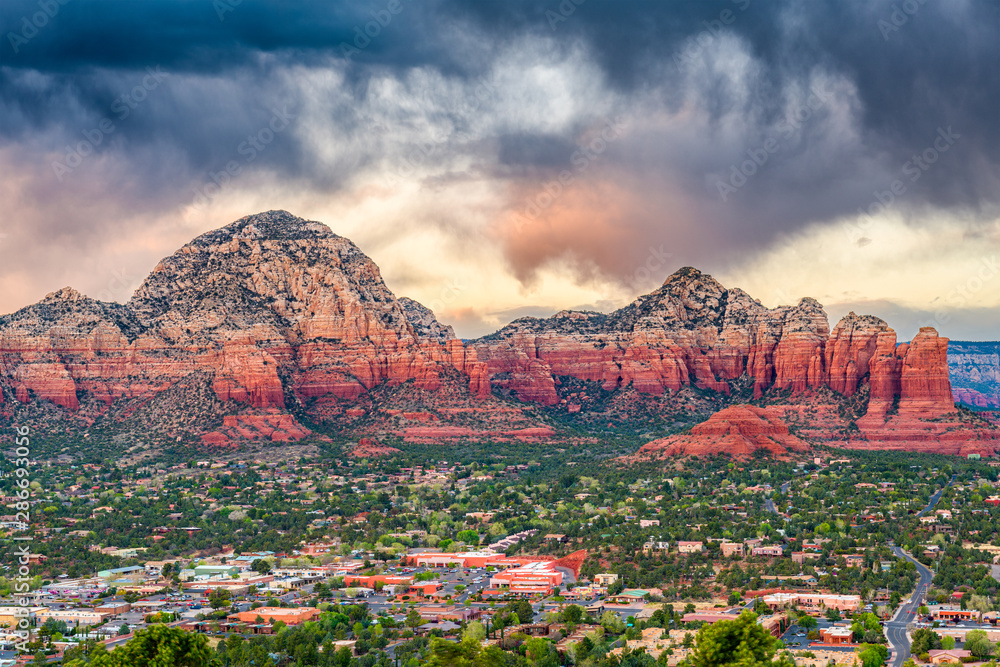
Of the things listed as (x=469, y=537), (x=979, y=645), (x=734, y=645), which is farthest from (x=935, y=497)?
(x=734, y=645)

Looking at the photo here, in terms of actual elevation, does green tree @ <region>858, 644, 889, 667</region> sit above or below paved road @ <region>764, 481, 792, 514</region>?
below

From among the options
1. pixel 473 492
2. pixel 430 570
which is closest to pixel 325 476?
pixel 473 492

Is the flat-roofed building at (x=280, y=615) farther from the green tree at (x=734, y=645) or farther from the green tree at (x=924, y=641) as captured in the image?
the green tree at (x=924, y=641)

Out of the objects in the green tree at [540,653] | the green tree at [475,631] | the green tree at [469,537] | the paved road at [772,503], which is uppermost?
the paved road at [772,503]

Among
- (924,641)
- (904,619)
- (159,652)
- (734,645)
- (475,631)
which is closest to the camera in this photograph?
(159,652)

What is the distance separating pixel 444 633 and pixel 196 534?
2534 inches

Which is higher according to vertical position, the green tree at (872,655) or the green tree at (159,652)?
the green tree at (159,652)

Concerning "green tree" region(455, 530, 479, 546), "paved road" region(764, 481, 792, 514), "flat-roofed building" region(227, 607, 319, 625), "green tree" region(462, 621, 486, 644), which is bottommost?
"green tree" region(462, 621, 486, 644)

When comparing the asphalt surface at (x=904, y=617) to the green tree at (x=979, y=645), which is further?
the asphalt surface at (x=904, y=617)

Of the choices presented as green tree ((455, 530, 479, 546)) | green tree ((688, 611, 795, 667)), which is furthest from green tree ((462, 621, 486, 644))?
green tree ((455, 530, 479, 546))

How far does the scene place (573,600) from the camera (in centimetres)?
11775

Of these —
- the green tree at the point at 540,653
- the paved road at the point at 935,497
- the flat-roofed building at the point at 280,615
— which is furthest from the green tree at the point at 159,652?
the paved road at the point at 935,497

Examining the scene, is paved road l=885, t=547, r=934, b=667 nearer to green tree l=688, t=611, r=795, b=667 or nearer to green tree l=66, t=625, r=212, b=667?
green tree l=688, t=611, r=795, b=667

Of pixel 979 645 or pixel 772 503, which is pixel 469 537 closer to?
pixel 772 503
